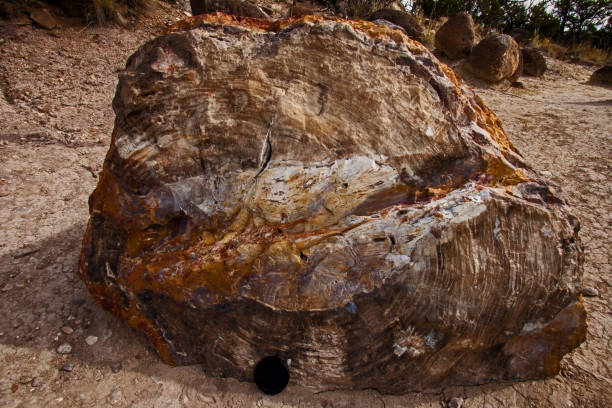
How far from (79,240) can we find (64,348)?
1049mm

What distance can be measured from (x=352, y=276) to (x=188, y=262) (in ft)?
2.68

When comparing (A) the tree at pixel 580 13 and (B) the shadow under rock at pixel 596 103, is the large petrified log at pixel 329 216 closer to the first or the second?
(B) the shadow under rock at pixel 596 103

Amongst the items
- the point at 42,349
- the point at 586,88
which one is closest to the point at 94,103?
the point at 42,349

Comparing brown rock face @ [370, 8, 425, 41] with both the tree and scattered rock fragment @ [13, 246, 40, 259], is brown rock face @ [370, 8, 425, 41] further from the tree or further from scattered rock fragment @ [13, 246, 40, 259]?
the tree

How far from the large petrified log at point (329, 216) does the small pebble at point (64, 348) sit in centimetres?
44

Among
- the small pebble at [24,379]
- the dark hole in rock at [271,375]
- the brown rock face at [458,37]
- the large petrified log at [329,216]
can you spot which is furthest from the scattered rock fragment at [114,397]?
the brown rock face at [458,37]

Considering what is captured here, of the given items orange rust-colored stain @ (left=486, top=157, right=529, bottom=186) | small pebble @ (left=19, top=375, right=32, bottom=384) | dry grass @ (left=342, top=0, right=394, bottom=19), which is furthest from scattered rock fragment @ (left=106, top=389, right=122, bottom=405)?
dry grass @ (left=342, top=0, right=394, bottom=19)

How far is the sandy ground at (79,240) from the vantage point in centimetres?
194

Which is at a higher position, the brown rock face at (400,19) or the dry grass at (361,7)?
the dry grass at (361,7)

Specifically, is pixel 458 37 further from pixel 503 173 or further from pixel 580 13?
pixel 580 13

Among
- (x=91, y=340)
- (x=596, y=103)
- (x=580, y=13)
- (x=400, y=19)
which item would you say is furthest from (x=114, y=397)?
(x=580, y=13)

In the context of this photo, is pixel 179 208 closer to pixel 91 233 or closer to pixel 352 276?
pixel 91 233

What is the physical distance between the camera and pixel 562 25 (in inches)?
530

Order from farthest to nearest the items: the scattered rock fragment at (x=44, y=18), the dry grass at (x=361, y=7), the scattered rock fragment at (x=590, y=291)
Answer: the dry grass at (x=361, y=7) → the scattered rock fragment at (x=44, y=18) → the scattered rock fragment at (x=590, y=291)
